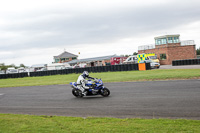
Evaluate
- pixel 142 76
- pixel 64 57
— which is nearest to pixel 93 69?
pixel 142 76

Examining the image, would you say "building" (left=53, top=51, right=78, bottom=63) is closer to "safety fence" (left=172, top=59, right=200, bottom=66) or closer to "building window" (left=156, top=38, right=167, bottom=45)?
"building window" (left=156, top=38, right=167, bottom=45)

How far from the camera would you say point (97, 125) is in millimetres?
7230

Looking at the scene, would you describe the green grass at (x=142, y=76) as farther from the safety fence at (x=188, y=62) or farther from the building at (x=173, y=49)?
the building at (x=173, y=49)

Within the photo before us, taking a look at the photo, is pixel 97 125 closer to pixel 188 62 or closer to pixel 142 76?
pixel 142 76

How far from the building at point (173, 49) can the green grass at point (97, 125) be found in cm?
4334

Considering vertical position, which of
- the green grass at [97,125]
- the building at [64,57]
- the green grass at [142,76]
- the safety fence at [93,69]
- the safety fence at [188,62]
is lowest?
the green grass at [97,125]

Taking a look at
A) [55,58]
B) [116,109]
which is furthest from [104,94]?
[55,58]

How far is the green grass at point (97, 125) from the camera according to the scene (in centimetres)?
645

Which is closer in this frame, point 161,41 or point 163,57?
point 163,57

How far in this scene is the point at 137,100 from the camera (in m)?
11.3

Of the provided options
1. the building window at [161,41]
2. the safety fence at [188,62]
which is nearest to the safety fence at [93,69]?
the safety fence at [188,62]

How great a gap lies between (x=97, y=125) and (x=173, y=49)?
45.2 meters

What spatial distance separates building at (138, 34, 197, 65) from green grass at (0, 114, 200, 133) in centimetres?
4334

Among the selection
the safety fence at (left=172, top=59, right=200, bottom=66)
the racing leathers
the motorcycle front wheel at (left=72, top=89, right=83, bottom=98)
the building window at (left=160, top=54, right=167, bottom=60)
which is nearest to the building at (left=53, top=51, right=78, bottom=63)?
the building window at (left=160, top=54, right=167, bottom=60)
